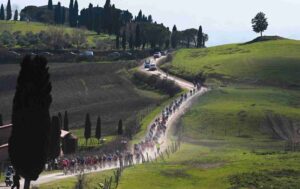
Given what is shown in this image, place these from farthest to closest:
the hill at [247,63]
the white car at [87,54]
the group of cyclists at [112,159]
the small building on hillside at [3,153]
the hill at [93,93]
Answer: the white car at [87,54], the hill at [247,63], the hill at [93,93], the small building on hillside at [3,153], the group of cyclists at [112,159]

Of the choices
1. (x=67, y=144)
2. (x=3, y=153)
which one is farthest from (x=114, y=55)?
(x=3, y=153)

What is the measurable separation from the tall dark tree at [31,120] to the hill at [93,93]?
6170 centimetres

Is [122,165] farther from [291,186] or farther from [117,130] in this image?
[117,130]

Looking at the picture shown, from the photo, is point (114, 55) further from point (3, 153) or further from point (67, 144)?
point (3, 153)

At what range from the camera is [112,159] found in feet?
201

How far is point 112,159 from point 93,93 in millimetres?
81465

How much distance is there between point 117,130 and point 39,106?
2459 inches

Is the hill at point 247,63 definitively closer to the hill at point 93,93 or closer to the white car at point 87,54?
the hill at point 93,93

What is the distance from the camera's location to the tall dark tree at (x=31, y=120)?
40.4m

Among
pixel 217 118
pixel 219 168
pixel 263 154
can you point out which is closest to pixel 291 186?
pixel 219 168

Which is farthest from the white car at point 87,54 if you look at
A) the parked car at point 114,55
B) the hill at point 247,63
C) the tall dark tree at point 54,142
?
the tall dark tree at point 54,142

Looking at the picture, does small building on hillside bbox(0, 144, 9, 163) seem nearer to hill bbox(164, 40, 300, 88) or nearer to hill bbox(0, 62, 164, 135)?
hill bbox(0, 62, 164, 135)

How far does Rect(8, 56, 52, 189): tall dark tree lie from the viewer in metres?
40.4

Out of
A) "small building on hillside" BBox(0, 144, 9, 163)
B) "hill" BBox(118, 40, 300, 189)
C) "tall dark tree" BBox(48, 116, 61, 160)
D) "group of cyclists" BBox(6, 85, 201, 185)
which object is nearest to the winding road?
"group of cyclists" BBox(6, 85, 201, 185)
